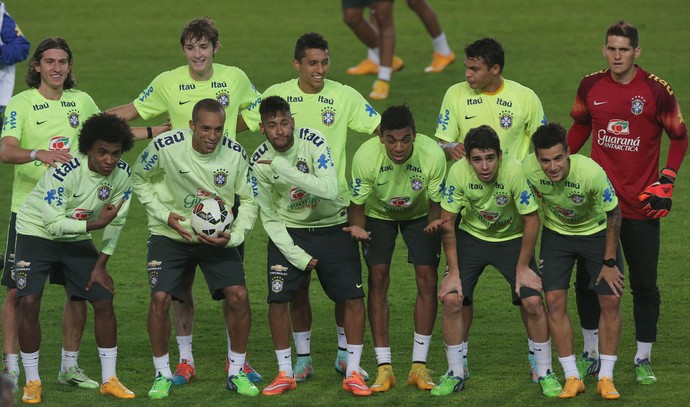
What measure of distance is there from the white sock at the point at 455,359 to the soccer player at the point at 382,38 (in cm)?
831

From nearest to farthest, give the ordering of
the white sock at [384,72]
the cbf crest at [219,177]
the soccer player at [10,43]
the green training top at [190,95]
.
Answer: the cbf crest at [219,177]
the green training top at [190,95]
the soccer player at [10,43]
the white sock at [384,72]

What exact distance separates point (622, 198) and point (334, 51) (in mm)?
10706

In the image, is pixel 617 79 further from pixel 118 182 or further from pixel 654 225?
pixel 118 182

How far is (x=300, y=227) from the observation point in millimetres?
9055

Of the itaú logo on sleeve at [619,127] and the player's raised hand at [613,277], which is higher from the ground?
the itaú logo on sleeve at [619,127]

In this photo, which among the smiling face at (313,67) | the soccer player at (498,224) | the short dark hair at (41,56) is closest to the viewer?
the soccer player at (498,224)

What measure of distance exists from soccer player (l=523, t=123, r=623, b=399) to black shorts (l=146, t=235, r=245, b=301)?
2160 millimetres

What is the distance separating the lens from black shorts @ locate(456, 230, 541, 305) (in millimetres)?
8844

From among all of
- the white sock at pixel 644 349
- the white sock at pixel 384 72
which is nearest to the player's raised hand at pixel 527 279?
the white sock at pixel 644 349

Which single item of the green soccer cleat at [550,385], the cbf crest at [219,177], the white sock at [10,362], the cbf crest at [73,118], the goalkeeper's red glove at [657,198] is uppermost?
the cbf crest at [73,118]

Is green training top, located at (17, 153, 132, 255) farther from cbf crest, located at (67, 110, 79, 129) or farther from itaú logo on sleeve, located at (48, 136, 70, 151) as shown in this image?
cbf crest, located at (67, 110, 79, 129)

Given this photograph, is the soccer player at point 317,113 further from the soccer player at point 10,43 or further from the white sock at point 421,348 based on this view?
the soccer player at point 10,43

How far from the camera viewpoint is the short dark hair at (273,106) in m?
8.63

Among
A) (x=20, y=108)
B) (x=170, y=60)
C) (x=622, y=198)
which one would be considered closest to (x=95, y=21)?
(x=170, y=60)
